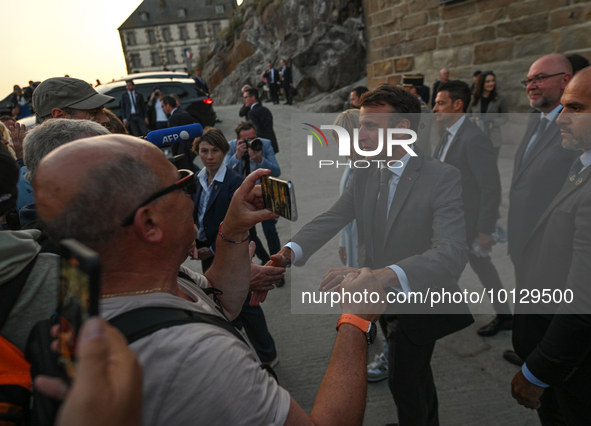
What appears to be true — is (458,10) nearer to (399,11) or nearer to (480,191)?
(399,11)

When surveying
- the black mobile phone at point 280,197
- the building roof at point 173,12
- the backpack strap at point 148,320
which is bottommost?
the backpack strap at point 148,320

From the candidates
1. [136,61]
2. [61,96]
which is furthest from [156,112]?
[136,61]

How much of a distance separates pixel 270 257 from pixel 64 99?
1.80 m

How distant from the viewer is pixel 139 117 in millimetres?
10703

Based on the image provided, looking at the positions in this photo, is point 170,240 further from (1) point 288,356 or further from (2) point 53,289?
(1) point 288,356

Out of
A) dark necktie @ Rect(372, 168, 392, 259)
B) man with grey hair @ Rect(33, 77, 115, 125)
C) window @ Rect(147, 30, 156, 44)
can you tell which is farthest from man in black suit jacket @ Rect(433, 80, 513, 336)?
window @ Rect(147, 30, 156, 44)

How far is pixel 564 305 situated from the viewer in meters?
1.63

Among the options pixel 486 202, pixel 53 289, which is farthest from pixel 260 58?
pixel 53 289

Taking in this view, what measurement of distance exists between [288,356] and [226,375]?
2.65 meters

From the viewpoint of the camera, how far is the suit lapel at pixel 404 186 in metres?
2.04

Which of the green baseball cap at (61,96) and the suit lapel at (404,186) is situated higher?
the green baseball cap at (61,96)

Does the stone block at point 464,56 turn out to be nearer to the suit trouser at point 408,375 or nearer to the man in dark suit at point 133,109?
the suit trouser at point 408,375

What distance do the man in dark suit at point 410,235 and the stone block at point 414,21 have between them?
6.58 m

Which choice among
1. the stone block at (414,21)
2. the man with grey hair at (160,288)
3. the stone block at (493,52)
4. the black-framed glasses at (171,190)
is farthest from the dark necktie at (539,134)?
the stone block at (414,21)
